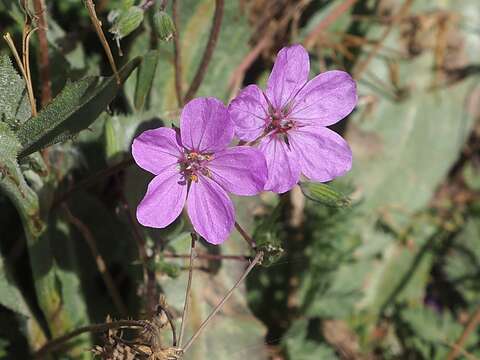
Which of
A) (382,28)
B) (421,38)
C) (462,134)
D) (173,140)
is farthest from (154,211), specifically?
Result: (462,134)

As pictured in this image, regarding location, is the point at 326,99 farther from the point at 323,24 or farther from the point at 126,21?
the point at 323,24

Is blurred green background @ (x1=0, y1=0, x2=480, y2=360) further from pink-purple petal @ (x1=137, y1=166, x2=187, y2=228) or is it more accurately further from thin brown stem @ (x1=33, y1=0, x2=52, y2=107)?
pink-purple petal @ (x1=137, y1=166, x2=187, y2=228)

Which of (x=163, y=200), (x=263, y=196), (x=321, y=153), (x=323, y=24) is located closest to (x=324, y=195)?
(x=321, y=153)

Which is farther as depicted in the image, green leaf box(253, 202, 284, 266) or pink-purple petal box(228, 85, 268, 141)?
green leaf box(253, 202, 284, 266)

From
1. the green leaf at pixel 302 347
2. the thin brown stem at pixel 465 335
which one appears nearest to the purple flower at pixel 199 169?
the green leaf at pixel 302 347

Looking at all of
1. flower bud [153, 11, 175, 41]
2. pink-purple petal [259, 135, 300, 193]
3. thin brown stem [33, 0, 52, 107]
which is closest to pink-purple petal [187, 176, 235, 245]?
pink-purple petal [259, 135, 300, 193]

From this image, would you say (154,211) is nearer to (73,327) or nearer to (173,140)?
(173,140)
